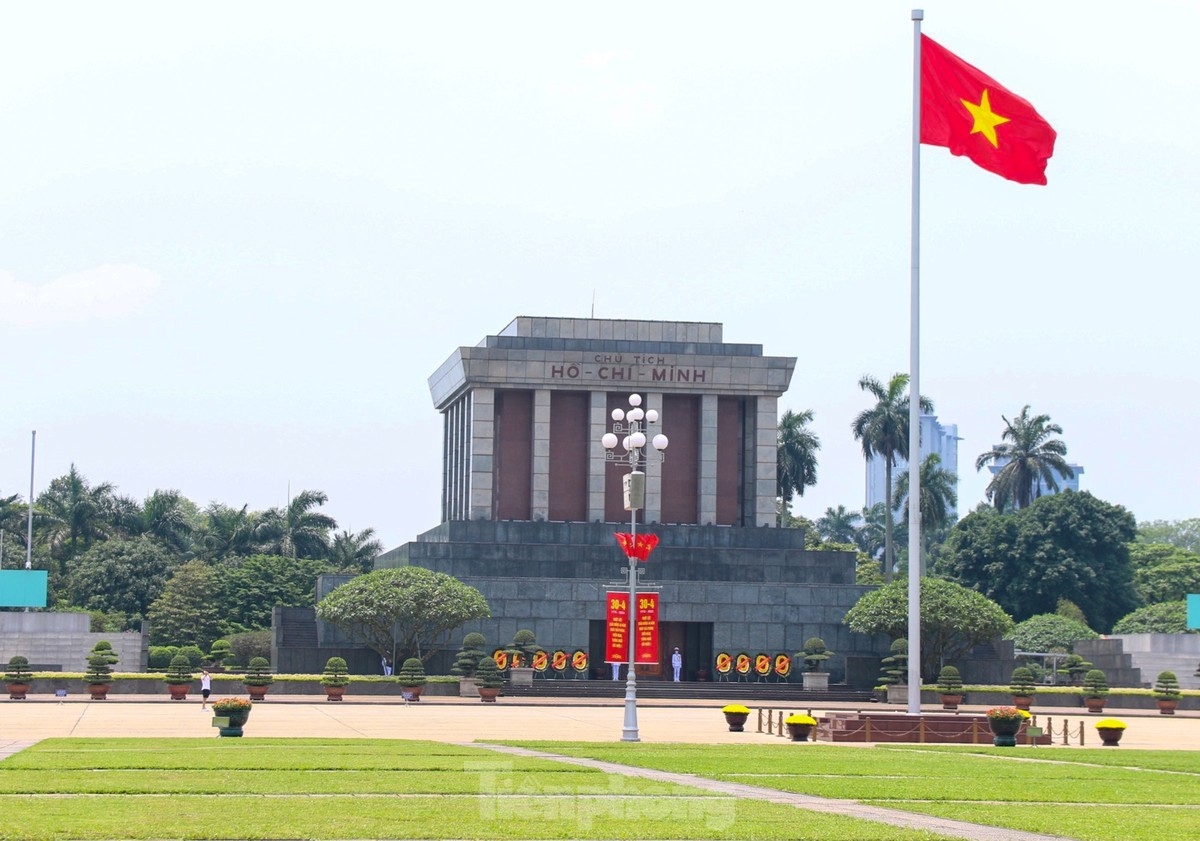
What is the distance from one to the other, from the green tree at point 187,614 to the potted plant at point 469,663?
25.1m

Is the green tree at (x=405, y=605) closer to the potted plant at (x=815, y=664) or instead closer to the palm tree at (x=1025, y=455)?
the potted plant at (x=815, y=664)

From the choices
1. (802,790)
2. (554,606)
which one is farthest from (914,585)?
(554,606)

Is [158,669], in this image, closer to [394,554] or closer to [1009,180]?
[394,554]

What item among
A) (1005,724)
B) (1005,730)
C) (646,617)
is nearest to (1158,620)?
(646,617)

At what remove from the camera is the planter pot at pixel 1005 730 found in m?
42.8

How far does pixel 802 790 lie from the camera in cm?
2764

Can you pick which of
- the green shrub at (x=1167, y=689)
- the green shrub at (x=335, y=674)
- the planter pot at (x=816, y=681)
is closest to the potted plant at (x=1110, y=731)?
the green shrub at (x=1167, y=689)

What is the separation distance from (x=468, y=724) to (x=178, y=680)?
19665 mm

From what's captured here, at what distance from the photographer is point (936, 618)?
246 feet

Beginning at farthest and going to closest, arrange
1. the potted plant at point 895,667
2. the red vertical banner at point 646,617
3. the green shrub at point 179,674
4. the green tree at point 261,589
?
the green tree at point 261,589
the potted plant at point 895,667
the green shrub at point 179,674
the red vertical banner at point 646,617

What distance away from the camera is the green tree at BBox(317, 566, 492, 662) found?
74.2 m

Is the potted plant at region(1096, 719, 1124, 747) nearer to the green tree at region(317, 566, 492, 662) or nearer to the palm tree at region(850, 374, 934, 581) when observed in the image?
the green tree at region(317, 566, 492, 662)

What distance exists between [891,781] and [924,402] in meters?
114

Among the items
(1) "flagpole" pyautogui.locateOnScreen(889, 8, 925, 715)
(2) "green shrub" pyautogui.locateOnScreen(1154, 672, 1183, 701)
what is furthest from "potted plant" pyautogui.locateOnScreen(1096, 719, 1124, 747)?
(2) "green shrub" pyautogui.locateOnScreen(1154, 672, 1183, 701)
